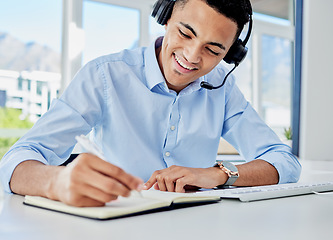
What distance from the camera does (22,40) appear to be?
14.0 feet

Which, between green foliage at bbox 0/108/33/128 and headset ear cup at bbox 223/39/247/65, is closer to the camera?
headset ear cup at bbox 223/39/247/65

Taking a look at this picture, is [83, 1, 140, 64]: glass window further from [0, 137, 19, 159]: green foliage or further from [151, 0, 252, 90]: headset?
[151, 0, 252, 90]: headset

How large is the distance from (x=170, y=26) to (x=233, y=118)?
482 mm

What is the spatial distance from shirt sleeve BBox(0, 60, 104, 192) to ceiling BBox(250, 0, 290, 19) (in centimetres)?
480

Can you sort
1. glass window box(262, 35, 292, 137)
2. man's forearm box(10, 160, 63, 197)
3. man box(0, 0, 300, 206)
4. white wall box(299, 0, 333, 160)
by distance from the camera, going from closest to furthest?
man's forearm box(10, 160, 63, 197)
man box(0, 0, 300, 206)
white wall box(299, 0, 333, 160)
glass window box(262, 35, 292, 137)

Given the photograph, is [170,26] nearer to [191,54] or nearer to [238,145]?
[191,54]

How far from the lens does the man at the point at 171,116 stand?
1.09 meters

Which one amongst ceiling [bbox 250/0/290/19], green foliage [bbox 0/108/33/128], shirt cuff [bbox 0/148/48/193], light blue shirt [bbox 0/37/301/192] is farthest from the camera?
ceiling [bbox 250/0/290/19]

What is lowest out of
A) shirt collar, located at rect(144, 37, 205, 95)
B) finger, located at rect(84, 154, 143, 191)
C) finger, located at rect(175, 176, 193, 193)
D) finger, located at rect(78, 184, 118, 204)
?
finger, located at rect(175, 176, 193, 193)

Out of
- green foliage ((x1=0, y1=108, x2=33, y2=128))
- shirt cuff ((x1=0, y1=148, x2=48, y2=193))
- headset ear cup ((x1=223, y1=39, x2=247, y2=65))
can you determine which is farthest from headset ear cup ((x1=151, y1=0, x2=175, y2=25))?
green foliage ((x1=0, y1=108, x2=33, y2=128))

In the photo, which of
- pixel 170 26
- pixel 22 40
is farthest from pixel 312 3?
pixel 22 40

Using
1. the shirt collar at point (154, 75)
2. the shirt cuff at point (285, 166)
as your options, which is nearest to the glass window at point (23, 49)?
the shirt collar at point (154, 75)

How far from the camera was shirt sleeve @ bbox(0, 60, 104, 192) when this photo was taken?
3.12 ft

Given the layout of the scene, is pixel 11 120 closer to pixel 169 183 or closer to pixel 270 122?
pixel 169 183
